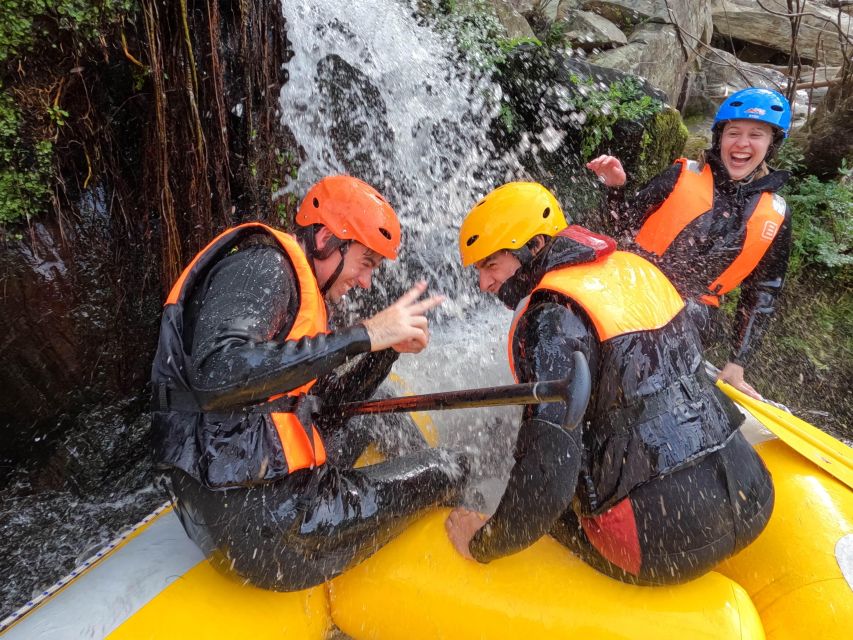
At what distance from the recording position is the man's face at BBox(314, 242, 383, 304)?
236cm

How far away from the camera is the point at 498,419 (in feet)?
12.8

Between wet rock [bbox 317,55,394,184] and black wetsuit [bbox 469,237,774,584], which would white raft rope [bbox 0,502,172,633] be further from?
wet rock [bbox 317,55,394,184]

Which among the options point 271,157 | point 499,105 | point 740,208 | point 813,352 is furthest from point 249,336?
point 813,352

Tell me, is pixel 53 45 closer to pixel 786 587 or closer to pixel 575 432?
pixel 575 432

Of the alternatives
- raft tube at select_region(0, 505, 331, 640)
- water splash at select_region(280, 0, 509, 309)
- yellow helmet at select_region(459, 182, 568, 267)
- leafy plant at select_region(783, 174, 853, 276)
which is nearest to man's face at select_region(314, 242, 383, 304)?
yellow helmet at select_region(459, 182, 568, 267)

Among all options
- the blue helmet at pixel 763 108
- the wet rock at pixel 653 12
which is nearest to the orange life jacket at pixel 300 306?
the blue helmet at pixel 763 108

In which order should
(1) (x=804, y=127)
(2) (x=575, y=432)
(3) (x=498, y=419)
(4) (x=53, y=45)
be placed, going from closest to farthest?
(2) (x=575, y=432)
(4) (x=53, y=45)
(3) (x=498, y=419)
(1) (x=804, y=127)

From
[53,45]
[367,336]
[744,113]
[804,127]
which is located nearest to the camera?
[367,336]

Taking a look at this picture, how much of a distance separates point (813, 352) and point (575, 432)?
18.5ft

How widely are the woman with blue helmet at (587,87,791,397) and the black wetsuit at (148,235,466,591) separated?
2.26 m

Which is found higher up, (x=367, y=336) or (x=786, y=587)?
(x=367, y=336)

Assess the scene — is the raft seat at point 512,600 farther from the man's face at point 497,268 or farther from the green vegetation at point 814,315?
the green vegetation at point 814,315

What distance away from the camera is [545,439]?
1.79 m

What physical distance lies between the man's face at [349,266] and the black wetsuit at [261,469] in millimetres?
270
